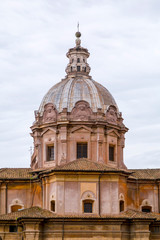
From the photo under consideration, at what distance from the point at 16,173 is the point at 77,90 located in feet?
34.0

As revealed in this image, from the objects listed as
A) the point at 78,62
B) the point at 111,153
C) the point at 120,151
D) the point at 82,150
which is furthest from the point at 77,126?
the point at 78,62

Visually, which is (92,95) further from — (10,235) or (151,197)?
(10,235)

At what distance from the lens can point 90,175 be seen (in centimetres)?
4684

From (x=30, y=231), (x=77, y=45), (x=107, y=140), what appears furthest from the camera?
(x=77, y=45)

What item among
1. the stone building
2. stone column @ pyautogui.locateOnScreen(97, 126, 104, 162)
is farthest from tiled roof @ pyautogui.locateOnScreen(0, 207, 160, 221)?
stone column @ pyautogui.locateOnScreen(97, 126, 104, 162)

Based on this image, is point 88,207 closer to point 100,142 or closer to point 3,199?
point 100,142

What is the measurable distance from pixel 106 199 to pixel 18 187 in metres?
9.99

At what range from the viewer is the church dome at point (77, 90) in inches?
2098

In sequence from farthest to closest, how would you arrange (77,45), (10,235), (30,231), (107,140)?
(77,45)
(107,140)
(10,235)
(30,231)

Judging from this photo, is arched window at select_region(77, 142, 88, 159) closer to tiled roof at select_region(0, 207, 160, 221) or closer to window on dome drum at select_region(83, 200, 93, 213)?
window on dome drum at select_region(83, 200, 93, 213)

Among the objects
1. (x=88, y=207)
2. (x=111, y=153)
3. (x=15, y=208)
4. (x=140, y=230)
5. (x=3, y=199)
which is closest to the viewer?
(x=140, y=230)

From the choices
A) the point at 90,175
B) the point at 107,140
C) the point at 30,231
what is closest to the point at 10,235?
the point at 30,231

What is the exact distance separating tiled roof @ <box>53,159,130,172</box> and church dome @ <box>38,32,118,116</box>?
6484mm

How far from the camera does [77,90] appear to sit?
54.0m
